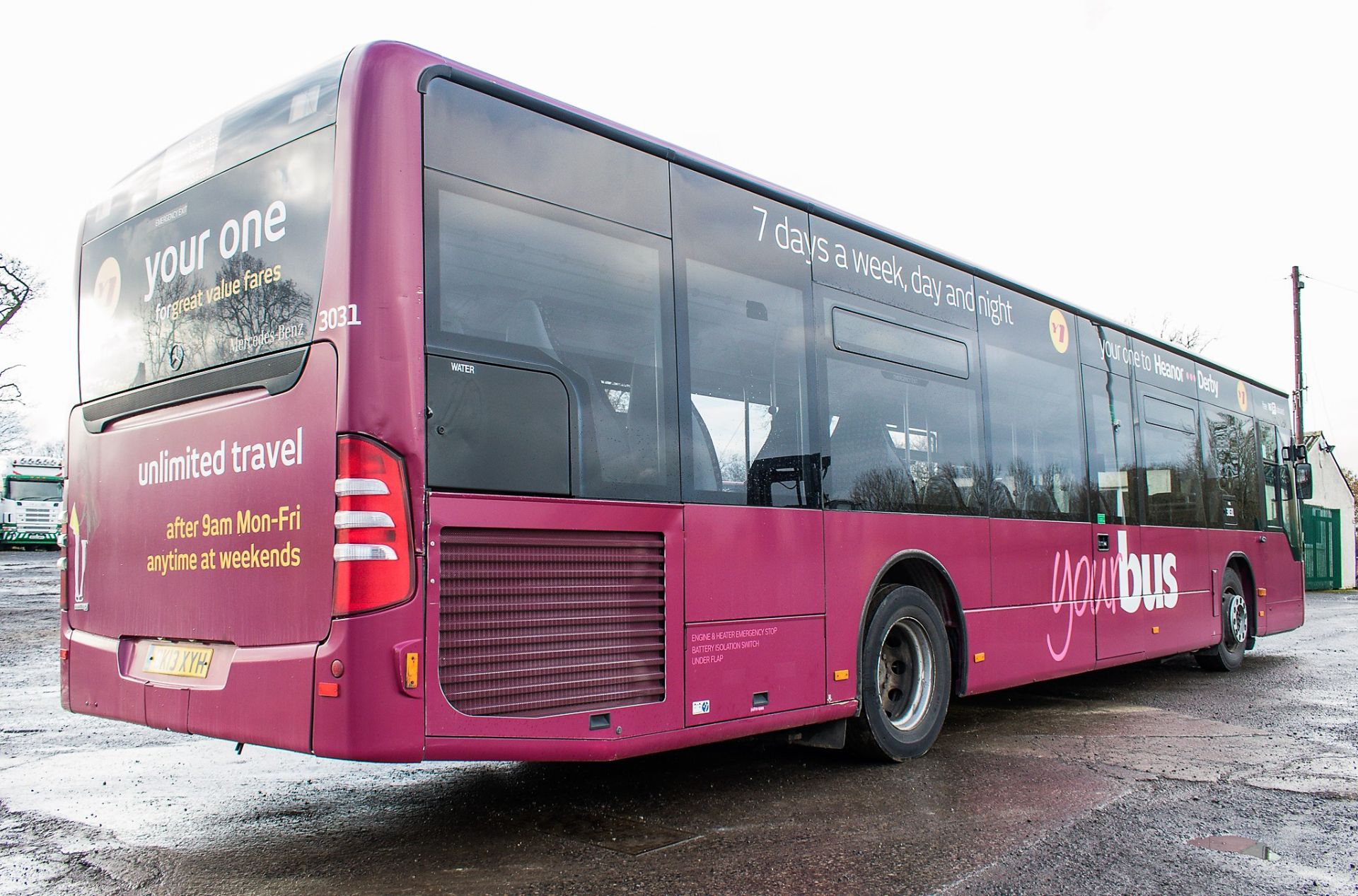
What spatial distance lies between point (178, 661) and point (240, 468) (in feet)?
3.02

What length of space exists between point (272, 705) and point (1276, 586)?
1210 centimetres

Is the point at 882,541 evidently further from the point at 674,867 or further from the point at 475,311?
the point at 475,311

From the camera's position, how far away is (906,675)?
21.7 ft

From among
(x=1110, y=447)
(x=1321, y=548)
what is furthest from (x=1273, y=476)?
(x=1321, y=548)

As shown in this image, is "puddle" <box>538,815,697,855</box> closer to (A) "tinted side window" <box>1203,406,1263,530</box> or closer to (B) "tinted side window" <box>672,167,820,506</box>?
(B) "tinted side window" <box>672,167,820,506</box>

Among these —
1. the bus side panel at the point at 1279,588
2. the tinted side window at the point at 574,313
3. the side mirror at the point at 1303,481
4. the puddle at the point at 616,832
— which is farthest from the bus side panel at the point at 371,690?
the side mirror at the point at 1303,481

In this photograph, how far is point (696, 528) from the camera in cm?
503

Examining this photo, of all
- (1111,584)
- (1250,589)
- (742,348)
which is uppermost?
(742,348)

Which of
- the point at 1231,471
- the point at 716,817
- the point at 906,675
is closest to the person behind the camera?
the point at 716,817

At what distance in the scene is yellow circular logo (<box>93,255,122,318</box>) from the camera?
206 inches

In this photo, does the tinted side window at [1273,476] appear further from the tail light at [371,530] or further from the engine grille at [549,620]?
the tail light at [371,530]

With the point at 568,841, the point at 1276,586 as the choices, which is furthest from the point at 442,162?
the point at 1276,586

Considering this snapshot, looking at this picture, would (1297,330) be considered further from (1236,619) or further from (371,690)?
(371,690)

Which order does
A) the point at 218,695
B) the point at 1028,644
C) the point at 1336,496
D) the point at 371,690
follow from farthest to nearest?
the point at 1336,496, the point at 1028,644, the point at 218,695, the point at 371,690
